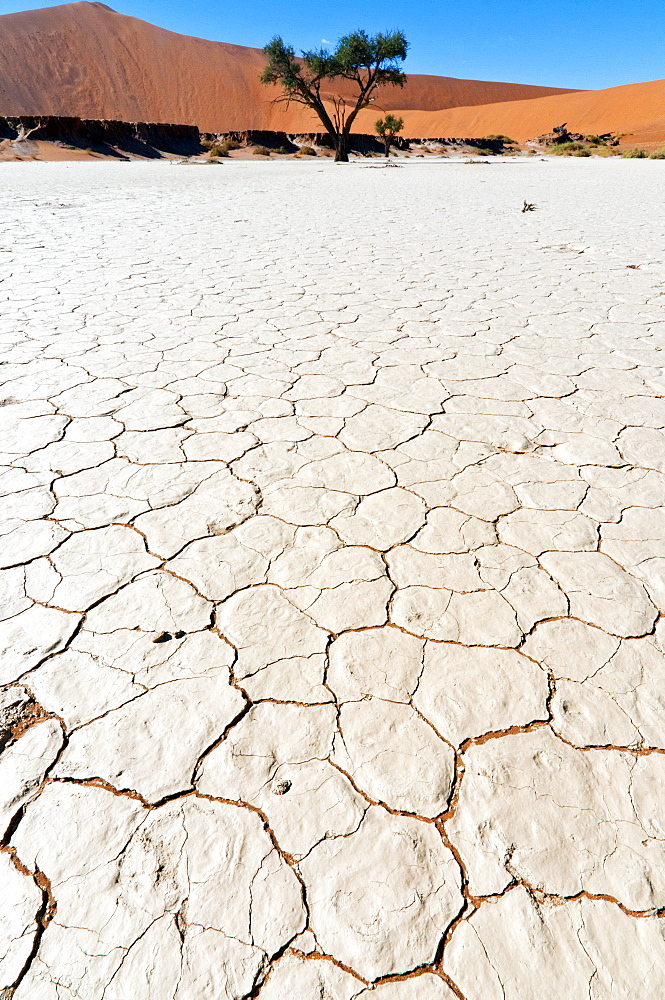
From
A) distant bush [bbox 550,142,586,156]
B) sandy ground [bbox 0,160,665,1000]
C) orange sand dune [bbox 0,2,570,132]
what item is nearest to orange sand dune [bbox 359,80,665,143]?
orange sand dune [bbox 0,2,570,132]

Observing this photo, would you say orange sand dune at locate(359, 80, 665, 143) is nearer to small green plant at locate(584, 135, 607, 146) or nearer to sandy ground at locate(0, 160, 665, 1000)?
small green plant at locate(584, 135, 607, 146)

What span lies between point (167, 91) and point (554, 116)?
30.7 meters

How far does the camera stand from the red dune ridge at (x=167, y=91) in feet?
133

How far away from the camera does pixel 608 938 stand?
0.79 meters

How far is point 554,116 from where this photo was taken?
4253cm

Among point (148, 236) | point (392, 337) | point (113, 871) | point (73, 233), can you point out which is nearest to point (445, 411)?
point (392, 337)

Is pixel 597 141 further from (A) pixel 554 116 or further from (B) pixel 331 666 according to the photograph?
(B) pixel 331 666

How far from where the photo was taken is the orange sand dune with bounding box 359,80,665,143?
1505 inches

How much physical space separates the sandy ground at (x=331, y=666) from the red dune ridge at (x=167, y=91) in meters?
44.1

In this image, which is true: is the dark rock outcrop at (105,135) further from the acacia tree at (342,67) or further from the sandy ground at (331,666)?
the sandy ground at (331,666)

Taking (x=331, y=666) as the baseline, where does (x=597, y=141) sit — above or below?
above

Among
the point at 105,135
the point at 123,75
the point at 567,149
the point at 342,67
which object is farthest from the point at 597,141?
the point at 123,75

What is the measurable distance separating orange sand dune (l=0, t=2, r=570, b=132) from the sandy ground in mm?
48562

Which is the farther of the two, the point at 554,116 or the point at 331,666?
the point at 554,116
